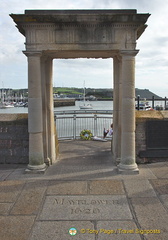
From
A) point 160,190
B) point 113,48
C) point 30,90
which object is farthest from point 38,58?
point 160,190

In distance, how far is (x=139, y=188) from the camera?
614 cm

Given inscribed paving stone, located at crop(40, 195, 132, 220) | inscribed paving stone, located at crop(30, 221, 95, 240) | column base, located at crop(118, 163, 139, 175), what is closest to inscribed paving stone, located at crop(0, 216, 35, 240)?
inscribed paving stone, located at crop(30, 221, 95, 240)

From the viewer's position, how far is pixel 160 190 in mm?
5988

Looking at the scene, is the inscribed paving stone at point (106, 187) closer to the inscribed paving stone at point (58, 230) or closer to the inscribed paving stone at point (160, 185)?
the inscribed paving stone at point (160, 185)

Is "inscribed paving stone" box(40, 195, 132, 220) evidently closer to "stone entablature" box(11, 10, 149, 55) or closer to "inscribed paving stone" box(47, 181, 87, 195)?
"inscribed paving stone" box(47, 181, 87, 195)

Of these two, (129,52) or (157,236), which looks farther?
(129,52)

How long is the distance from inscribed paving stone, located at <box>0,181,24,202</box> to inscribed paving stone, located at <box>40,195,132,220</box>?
0.89 m

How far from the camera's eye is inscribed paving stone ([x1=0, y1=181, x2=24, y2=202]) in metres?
5.66

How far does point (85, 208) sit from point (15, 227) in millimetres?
1503

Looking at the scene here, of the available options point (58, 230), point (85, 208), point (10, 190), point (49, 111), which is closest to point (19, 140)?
point (49, 111)

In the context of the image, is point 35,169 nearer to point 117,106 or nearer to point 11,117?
point 11,117

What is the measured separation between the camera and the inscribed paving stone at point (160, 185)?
5930 millimetres

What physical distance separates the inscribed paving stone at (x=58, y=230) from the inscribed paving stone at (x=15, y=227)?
0.50 ft

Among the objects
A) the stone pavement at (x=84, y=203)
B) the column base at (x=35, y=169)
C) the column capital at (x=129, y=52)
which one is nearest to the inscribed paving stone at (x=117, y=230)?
the stone pavement at (x=84, y=203)
